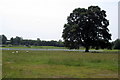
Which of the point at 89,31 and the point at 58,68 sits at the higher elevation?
the point at 89,31

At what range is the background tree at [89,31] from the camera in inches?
2044

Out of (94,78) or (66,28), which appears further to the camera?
(66,28)

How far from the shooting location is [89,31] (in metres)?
51.7

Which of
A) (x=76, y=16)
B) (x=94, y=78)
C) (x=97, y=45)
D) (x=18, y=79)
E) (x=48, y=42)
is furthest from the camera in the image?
(x=48, y=42)

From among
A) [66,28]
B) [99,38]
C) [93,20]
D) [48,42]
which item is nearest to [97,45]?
[99,38]

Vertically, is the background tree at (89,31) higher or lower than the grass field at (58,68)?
higher

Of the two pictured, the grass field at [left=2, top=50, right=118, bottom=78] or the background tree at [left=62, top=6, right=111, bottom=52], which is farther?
the background tree at [left=62, top=6, right=111, bottom=52]

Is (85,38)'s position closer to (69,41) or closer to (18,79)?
(69,41)

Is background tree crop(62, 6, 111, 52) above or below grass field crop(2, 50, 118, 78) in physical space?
above

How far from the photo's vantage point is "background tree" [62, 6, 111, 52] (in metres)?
51.9

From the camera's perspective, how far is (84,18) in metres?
53.6

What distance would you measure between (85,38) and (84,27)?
8.42ft

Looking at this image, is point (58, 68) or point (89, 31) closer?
point (58, 68)

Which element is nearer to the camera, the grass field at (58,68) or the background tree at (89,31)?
the grass field at (58,68)
